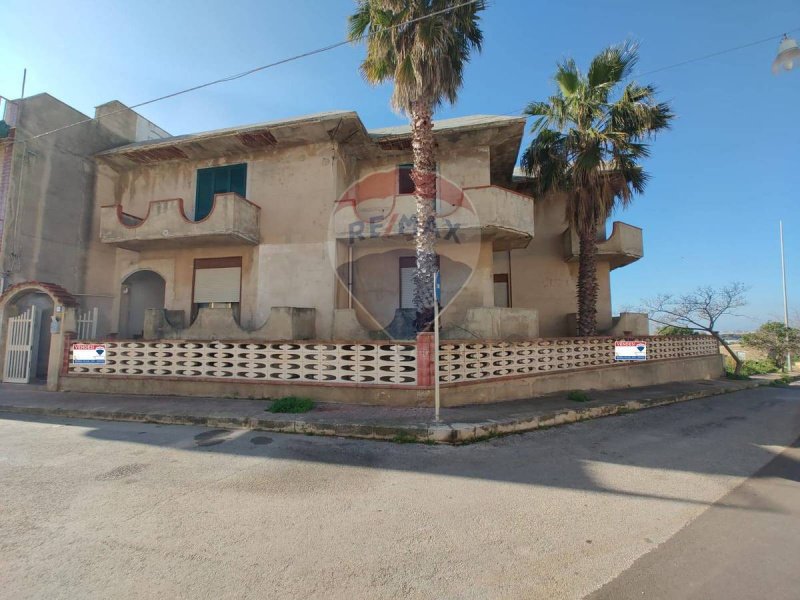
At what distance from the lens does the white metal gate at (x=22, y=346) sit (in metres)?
11.0

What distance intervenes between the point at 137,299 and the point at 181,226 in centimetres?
456

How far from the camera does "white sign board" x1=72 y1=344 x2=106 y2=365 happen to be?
31.5 feet

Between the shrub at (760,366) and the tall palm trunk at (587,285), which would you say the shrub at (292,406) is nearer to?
the tall palm trunk at (587,285)

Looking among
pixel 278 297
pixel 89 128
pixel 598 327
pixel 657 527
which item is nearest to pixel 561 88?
pixel 598 327

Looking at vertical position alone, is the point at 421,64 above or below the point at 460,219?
above

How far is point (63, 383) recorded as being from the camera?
9922mm

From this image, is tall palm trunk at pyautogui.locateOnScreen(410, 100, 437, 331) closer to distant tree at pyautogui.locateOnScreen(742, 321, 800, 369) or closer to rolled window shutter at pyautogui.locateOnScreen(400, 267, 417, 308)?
rolled window shutter at pyautogui.locateOnScreen(400, 267, 417, 308)

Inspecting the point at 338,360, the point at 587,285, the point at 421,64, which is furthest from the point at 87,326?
the point at 587,285

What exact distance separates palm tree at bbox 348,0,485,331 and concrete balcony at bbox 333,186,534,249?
1.93 m

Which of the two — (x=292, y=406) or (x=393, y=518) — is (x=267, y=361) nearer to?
(x=292, y=406)

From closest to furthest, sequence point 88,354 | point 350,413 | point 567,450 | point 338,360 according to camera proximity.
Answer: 1. point 567,450
2. point 350,413
3. point 338,360
4. point 88,354

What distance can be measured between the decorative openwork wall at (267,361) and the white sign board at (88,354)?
0.10 meters

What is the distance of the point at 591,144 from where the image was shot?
451 inches

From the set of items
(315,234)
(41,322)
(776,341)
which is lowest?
(776,341)
